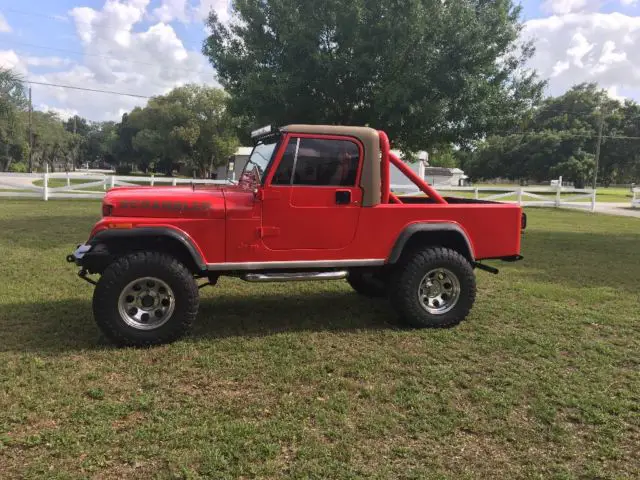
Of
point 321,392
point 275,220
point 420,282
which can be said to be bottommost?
point 321,392

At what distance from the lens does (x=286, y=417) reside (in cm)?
331

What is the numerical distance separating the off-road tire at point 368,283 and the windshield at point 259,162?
4.23ft

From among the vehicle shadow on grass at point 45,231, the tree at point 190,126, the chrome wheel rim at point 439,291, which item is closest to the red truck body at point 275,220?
the chrome wheel rim at point 439,291

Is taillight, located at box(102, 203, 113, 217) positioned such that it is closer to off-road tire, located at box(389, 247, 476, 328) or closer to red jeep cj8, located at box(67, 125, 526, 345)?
red jeep cj8, located at box(67, 125, 526, 345)

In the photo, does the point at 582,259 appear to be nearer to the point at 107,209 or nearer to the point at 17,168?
the point at 107,209

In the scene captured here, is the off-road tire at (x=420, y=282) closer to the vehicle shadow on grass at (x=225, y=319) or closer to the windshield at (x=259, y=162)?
the vehicle shadow on grass at (x=225, y=319)

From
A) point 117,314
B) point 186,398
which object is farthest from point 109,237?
point 186,398

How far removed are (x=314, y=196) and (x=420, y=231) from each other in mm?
1150

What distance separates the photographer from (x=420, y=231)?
511cm

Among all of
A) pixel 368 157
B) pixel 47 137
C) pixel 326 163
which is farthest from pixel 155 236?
pixel 47 137

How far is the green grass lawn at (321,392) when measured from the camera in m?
2.86

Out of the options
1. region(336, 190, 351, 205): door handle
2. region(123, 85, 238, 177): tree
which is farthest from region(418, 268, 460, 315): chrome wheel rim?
region(123, 85, 238, 177): tree

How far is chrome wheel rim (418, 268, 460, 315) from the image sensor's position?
5.20m

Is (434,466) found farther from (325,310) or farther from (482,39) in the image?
(482,39)
